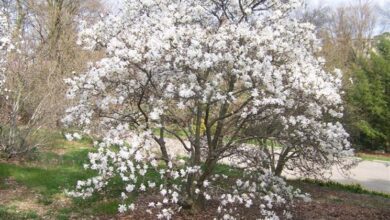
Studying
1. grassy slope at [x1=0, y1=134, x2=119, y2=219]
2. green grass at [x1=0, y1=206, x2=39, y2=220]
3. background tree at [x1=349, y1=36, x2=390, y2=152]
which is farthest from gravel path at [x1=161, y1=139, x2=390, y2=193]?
green grass at [x1=0, y1=206, x2=39, y2=220]

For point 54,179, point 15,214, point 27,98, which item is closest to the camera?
point 15,214

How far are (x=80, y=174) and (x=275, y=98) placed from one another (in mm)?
5468

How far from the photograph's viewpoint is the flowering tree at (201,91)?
558 centimetres

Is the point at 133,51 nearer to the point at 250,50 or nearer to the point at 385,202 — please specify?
the point at 250,50

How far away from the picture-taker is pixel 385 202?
1015 centimetres

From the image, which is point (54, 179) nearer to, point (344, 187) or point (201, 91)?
point (201, 91)

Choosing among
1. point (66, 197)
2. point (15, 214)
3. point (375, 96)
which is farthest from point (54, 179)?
point (375, 96)

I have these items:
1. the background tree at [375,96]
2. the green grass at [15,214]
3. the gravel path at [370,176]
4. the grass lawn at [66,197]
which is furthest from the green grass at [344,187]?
the background tree at [375,96]

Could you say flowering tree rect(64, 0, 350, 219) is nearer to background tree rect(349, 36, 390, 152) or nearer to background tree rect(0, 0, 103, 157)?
background tree rect(0, 0, 103, 157)

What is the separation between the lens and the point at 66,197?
8.01m

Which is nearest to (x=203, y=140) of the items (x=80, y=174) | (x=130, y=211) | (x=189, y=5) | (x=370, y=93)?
(x=130, y=211)

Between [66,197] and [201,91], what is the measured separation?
147 inches

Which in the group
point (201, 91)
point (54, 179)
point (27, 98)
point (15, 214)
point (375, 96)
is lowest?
point (15, 214)

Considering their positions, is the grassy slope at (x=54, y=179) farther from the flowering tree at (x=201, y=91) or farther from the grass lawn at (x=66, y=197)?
the flowering tree at (x=201, y=91)
